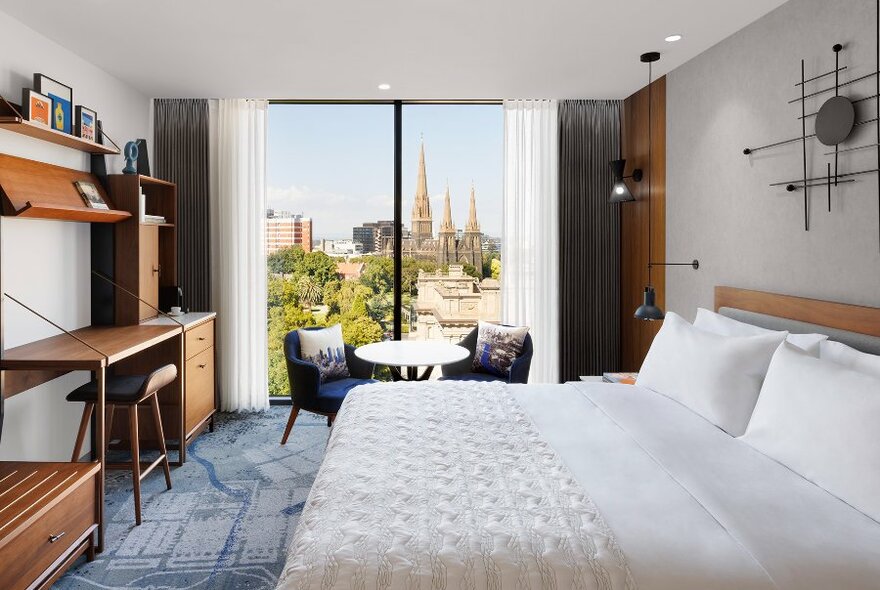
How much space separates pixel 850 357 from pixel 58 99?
4.04m

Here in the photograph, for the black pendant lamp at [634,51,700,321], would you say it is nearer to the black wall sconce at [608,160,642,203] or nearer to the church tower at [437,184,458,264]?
the black wall sconce at [608,160,642,203]

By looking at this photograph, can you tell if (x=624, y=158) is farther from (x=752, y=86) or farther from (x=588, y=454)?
(x=588, y=454)

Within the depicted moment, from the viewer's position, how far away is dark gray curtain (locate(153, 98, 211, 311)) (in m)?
4.69

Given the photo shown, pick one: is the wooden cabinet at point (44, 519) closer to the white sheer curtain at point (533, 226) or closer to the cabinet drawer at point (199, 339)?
the cabinet drawer at point (199, 339)

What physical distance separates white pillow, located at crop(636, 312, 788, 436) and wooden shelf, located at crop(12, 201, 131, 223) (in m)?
3.14

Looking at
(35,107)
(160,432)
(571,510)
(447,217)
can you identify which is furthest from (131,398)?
(447,217)

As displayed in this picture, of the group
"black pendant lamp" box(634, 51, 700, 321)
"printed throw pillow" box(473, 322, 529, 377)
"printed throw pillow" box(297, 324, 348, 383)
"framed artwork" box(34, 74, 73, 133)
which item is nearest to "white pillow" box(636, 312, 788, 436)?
"black pendant lamp" box(634, 51, 700, 321)

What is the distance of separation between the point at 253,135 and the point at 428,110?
4.75ft

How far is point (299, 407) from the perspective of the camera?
3.94 m

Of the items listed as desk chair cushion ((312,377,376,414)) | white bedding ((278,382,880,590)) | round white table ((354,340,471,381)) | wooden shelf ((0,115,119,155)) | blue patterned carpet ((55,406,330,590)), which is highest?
wooden shelf ((0,115,119,155))

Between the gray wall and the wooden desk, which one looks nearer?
the gray wall

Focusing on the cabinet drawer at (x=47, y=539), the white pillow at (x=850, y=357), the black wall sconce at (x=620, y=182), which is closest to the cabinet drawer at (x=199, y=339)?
the cabinet drawer at (x=47, y=539)

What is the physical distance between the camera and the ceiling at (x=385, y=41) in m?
2.93

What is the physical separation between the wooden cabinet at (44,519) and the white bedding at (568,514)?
1.05 m
